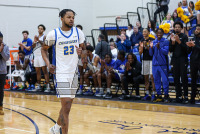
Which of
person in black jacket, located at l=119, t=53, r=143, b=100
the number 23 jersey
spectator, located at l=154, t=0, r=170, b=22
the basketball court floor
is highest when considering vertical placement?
spectator, located at l=154, t=0, r=170, b=22

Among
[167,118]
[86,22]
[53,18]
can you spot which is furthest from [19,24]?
[167,118]

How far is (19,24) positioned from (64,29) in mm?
13381

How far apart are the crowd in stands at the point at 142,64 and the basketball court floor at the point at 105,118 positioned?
0.72 m

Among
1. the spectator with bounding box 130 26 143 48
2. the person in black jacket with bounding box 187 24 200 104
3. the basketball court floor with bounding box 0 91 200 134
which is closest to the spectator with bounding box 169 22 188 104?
the person in black jacket with bounding box 187 24 200 104

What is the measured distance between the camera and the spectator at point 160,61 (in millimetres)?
9242

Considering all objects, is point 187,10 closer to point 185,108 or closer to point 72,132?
point 185,108

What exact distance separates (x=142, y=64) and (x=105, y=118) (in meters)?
3.13

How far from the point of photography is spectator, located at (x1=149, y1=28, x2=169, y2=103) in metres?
9.24

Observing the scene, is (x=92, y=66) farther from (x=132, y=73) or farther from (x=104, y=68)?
(x=132, y=73)

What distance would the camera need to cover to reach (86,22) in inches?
792

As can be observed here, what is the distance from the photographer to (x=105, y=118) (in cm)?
738

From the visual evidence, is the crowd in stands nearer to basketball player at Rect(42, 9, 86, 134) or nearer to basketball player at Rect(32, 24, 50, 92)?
basketball player at Rect(32, 24, 50, 92)

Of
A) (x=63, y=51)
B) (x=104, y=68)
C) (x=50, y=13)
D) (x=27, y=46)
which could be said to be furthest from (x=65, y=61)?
(x=50, y=13)

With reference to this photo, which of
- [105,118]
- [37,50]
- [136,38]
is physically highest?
[136,38]
